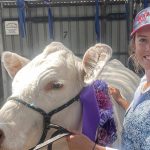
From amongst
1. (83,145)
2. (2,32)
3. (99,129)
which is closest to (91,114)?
(99,129)

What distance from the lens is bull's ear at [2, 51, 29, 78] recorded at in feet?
8.36

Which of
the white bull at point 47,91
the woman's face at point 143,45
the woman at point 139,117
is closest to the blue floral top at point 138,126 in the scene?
the woman at point 139,117

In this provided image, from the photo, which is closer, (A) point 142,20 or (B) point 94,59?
(A) point 142,20

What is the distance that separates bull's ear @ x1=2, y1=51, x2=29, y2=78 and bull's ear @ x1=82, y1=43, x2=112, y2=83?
1.55 feet

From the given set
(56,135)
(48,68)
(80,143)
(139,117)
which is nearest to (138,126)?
(139,117)

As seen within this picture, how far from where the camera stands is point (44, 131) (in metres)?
2.09

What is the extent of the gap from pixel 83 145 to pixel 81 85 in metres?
0.57

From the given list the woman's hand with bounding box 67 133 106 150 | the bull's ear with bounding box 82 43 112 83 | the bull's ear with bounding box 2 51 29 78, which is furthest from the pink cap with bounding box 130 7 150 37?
the bull's ear with bounding box 2 51 29 78

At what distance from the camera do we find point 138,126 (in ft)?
5.72

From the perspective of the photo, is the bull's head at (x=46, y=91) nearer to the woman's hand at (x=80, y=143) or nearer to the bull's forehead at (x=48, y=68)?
the bull's forehead at (x=48, y=68)

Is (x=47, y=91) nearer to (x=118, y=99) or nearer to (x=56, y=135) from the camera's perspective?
(x=56, y=135)

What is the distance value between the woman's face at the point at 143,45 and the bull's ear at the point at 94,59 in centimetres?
30

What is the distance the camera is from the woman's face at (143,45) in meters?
1.90

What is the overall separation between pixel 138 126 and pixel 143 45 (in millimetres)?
396
